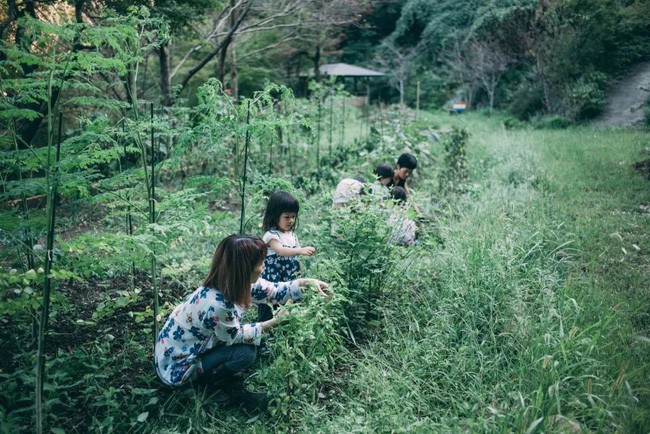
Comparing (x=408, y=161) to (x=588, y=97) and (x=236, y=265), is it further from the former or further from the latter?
(x=588, y=97)

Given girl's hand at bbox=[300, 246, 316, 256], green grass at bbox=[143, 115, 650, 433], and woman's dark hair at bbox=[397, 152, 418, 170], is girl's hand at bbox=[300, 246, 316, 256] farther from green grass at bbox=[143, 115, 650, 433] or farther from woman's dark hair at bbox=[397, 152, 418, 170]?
woman's dark hair at bbox=[397, 152, 418, 170]

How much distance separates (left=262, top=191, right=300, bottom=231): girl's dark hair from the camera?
318 centimetres

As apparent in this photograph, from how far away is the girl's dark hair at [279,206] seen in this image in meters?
3.18

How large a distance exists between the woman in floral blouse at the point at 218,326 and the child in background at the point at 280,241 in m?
0.59

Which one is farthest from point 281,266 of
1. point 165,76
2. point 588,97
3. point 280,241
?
point 588,97

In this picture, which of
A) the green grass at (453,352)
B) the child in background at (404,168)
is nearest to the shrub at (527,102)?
the child in background at (404,168)

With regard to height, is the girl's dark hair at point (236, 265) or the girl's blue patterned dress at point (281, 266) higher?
the girl's dark hair at point (236, 265)

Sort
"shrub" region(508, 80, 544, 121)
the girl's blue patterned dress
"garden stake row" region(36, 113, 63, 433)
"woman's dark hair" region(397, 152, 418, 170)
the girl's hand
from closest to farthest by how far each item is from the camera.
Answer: "garden stake row" region(36, 113, 63, 433), the girl's hand, the girl's blue patterned dress, "woman's dark hair" region(397, 152, 418, 170), "shrub" region(508, 80, 544, 121)

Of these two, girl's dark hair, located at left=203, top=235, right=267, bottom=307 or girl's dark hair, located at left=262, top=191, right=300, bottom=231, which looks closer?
girl's dark hair, located at left=203, top=235, right=267, bottom=307

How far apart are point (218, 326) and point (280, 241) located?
0.88m

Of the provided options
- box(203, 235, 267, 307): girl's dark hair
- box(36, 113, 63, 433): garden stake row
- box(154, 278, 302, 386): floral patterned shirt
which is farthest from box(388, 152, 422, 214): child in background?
box(36, 113, 63, 433): garden stake row

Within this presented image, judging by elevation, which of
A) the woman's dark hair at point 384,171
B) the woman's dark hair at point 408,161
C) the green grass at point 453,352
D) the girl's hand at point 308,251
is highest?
the woman's dark hair at point 408,161

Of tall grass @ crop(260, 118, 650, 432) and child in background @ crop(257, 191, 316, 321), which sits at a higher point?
child in background @ crop(257, 191, 316, 321)

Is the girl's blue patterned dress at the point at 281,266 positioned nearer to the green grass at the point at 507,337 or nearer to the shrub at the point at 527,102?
the green grass at the point at 507,337
